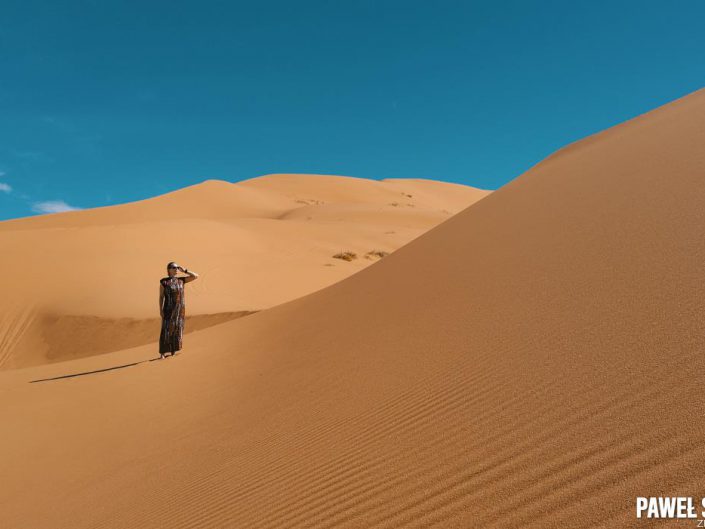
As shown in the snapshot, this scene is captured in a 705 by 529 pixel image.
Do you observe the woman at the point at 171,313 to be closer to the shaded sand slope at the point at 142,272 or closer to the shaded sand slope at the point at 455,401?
the shaded sand slope at the point at 455,401

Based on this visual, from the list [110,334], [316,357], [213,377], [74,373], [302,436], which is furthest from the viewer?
[110,334]

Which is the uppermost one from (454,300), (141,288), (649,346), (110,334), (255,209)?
(255,209)

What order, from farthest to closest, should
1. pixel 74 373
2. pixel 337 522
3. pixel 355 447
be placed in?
pixel 74 373 < pixel 355 447 < pixel 337 522

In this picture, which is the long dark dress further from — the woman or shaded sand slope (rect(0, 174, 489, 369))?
shaded sand slope (rect(0, 174, 489, 369))

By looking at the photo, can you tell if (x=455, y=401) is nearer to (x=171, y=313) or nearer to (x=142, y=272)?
(x=171, y=313)

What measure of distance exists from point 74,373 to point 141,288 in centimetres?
759

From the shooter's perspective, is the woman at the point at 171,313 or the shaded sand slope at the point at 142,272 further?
the shaded sand slope at the point at 142,272

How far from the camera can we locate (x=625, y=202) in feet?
Result: 19.1

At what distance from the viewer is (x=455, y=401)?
11.1 feet

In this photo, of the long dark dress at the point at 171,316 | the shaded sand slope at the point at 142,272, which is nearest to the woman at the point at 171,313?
the long dark dress at the point at 171,316

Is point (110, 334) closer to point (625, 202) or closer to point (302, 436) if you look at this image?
point (302, 436)

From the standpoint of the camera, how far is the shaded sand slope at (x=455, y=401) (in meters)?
2.32

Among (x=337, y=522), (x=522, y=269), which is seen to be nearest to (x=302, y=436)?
(x=337, y=522)

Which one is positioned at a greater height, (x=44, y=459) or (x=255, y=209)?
(x=255, y=209)
